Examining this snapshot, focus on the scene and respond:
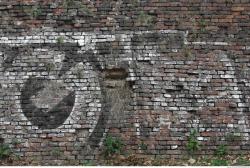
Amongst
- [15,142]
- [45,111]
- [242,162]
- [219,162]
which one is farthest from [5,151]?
[242,162]

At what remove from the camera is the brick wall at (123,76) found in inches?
302

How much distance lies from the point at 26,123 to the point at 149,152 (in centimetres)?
194

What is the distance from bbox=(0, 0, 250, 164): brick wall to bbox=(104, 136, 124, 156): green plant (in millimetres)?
109

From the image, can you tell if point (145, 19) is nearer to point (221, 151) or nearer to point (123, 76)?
point (123, 76)

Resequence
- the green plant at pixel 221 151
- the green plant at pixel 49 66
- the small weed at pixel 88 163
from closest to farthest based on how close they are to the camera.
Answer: the small weed at pixel 88 163 < the green plant at pixel 221 151 < the green plant at pixel 49 66

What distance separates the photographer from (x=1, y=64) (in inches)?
313

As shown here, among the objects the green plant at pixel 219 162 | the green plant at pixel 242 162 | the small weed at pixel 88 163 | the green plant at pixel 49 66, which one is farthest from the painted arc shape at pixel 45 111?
the green plant at pixel 242 162

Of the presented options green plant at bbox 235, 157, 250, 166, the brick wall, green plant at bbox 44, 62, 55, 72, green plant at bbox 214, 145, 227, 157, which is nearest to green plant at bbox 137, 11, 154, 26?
the brick wall

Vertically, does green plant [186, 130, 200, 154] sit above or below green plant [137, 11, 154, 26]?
below

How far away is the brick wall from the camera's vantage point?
7664 millimetres

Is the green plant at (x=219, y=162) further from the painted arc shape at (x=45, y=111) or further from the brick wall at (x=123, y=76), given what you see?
the painted arc shape at (x=45, y=111)

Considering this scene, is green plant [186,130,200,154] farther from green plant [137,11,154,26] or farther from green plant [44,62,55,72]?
green plant [44,62,55,72]

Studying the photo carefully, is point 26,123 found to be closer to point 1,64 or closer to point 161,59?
point 1,64

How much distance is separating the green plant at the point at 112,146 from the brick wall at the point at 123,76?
0.11 m
